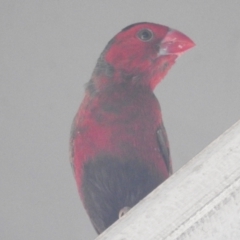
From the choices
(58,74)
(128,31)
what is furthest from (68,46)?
(128,31)

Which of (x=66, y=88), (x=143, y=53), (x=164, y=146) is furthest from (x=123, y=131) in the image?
(x=66, y=88)

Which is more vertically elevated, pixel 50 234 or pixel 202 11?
pixel 202 11

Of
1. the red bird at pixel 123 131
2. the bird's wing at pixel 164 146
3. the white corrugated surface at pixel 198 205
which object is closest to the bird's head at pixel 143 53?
the red bird at pixel 123 131

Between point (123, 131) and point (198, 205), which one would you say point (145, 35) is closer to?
point (123, 131)

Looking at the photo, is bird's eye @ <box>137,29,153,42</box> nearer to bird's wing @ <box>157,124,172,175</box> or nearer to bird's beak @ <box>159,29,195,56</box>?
bird's beak @ <box>159,29,195,56</box>

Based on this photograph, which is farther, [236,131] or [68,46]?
[68,46]

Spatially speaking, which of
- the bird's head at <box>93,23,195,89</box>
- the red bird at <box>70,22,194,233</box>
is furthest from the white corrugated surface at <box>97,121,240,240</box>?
the bird's head at <box>93,23,195,89</box>

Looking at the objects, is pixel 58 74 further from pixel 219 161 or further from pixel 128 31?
pixel 219 161
